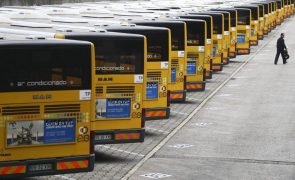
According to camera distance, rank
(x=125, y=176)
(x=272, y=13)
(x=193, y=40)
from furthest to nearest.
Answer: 1. (x=272, y=13)
2. (x=193, y=40)
3. (x=125, y=176)

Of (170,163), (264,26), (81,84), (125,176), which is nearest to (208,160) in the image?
(170,163)

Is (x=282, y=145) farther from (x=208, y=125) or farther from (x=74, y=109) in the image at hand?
(x=74, y=109)

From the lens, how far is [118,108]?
1888 cm

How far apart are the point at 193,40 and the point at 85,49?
1603 centimetres

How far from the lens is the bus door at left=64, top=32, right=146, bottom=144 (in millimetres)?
18656

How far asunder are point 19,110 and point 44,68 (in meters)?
0.90

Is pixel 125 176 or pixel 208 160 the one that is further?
pixel 208 160

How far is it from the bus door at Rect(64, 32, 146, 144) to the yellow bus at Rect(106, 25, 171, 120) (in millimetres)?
3460

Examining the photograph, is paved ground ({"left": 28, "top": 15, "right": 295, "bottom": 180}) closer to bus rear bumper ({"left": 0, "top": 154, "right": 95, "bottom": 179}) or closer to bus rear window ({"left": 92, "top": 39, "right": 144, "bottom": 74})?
bus rear bumper ({"left": 0, "top": 154, "right": 95, "bottom": 179})

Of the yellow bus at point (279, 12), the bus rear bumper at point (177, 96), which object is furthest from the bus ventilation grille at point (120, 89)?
the yellow bus at point (279, 12)

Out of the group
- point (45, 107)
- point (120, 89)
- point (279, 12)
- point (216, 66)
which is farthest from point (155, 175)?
point (279, 12)

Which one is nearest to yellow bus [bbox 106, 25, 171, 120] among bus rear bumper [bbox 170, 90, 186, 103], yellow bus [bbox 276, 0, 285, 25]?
bus rear bumper [bbox 170, 90, 186, 103]

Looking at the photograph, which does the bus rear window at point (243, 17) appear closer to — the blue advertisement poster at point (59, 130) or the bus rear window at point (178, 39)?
the bus rear window at point (178, 39)

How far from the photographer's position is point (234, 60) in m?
51.0
